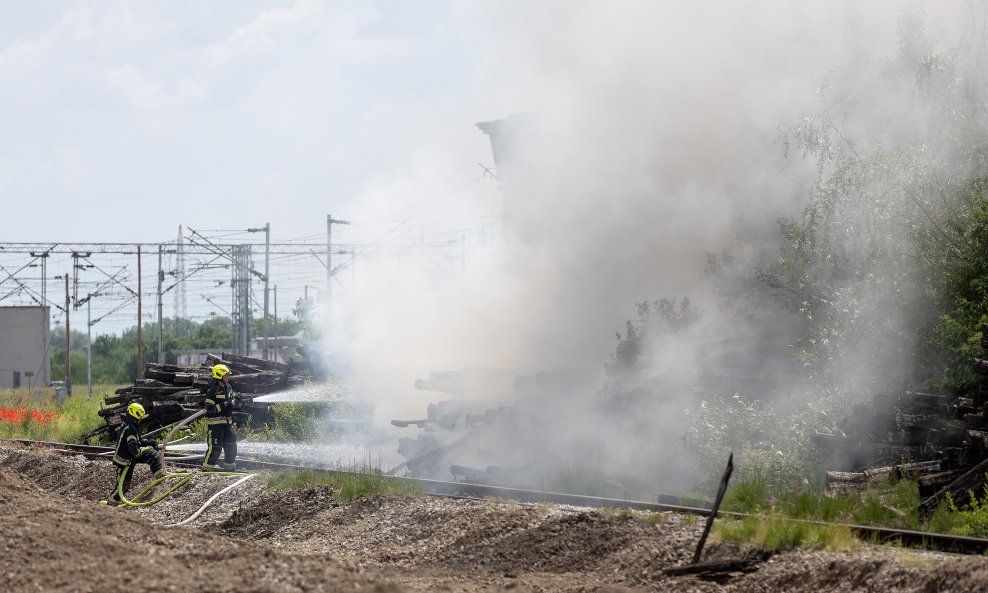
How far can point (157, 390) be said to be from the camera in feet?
62.6

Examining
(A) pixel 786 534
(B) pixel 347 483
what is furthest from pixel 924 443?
(B) pixel 347 483

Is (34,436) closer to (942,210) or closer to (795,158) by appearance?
(795,158)

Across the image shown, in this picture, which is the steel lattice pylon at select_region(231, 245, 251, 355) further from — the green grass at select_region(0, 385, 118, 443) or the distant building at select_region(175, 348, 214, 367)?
the distant building at select_region(175, 348, 214, 367)

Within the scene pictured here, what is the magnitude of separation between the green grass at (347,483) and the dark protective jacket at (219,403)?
2.16 meters

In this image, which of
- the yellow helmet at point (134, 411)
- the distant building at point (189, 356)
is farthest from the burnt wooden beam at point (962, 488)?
the distant building at point (189, 356)

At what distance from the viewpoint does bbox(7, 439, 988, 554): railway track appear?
7.60m

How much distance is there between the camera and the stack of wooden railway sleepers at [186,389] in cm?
1856

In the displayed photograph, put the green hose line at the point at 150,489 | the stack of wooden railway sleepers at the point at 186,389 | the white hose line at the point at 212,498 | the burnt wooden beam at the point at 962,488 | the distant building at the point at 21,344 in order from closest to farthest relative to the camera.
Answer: the burnt wooden beam at the point at 962,488, the white hose line at the point at 212,498, the green hose line at the point at 150,489, the stack of wooden railway sleepers at the point at 186,389, the distant building at the point at 21,344

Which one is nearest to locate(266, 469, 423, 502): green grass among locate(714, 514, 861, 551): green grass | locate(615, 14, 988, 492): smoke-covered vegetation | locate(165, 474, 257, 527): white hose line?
locate(165, 474, 257, 527): white hose line

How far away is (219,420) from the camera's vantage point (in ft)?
45.9

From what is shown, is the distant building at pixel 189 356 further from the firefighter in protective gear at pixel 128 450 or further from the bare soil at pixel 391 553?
the bare soil at pixel 391 553

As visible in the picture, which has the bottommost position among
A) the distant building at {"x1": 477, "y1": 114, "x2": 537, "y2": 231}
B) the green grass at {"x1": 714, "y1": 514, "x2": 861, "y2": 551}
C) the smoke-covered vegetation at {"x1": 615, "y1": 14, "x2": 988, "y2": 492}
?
the green grass at {"x1": 714, "y1": 514, "x2": 861, "y2": 551}

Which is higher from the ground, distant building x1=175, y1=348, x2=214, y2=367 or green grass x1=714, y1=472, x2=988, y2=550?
distant building x1=175, y1=348, x2=214, y2=367

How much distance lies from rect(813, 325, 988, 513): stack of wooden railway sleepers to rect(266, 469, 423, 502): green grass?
5.02 metres
